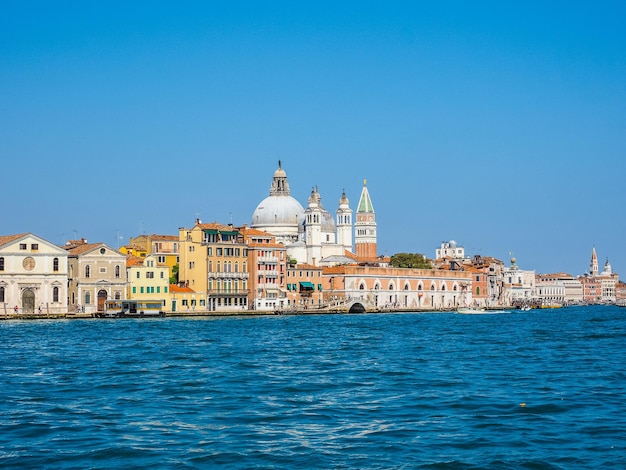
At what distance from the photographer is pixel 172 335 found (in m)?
45.2

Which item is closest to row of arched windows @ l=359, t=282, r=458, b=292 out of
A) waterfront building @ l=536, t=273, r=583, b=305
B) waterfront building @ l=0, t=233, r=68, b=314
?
waterfront building @ l=0, t=233, r=68, b=314

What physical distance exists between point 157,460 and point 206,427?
2595 mm

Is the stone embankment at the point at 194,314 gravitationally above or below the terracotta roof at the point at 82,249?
below

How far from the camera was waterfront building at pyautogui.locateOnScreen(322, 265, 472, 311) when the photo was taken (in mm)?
94375

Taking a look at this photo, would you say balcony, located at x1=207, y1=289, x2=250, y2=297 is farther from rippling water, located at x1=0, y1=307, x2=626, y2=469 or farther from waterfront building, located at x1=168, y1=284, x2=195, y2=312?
rippling water, located at x1=0, y1=307, x2=626, y2=469

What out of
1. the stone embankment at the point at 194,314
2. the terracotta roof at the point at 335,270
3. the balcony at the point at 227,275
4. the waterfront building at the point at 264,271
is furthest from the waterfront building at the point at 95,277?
the terracotta roof at the point at 335,270

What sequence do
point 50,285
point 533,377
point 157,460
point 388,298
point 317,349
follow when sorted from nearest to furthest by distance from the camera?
point 157,460, point 533,377, point 317,349, point 50,285, point 388,298

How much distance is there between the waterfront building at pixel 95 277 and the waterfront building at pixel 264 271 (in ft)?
41.4

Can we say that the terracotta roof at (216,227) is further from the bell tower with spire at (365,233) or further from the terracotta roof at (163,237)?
the bell tower with spire at (365,233)

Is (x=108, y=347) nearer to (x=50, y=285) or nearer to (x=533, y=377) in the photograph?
(x=533, y=377)

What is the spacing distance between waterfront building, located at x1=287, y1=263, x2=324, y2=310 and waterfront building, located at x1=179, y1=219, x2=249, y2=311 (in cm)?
759

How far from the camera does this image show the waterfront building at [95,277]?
69875 millimetres

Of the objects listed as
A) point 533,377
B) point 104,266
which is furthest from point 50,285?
point 533,377

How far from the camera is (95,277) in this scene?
Result: 70.3 m
